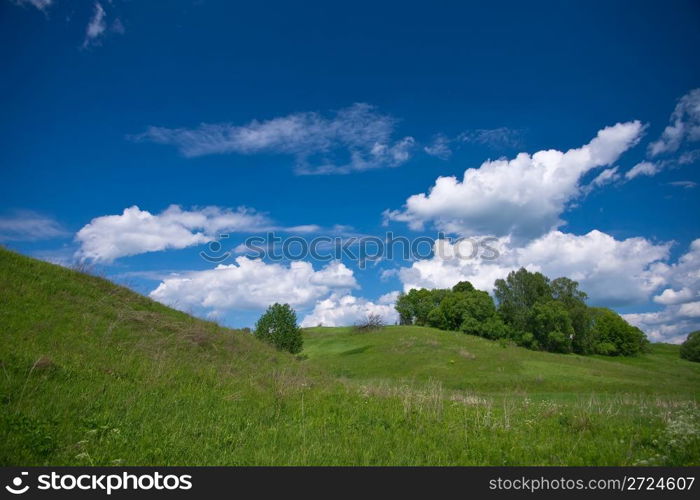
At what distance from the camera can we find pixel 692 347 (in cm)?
8688

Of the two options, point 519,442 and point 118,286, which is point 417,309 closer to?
point 118,286

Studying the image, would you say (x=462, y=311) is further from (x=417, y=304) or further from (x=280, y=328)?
(x=280, y=328)

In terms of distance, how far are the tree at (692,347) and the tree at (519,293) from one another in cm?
3115

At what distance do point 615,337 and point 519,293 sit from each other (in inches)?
1065

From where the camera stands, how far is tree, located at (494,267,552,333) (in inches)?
3533

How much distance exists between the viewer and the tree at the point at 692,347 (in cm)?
8544

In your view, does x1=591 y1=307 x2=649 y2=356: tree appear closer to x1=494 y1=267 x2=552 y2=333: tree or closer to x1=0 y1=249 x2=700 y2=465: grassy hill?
x1=494 y1=267 x2=552 y2=333: tree

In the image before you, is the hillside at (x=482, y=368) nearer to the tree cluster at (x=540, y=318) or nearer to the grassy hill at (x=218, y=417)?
the tree cluster at (x=540, y=318)

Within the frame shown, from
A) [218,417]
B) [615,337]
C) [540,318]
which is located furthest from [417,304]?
[218,417]

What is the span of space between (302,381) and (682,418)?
10169 mm

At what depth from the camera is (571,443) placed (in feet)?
26.0

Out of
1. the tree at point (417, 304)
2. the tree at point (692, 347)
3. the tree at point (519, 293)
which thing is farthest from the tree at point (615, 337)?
the tree at point (417, 304)
